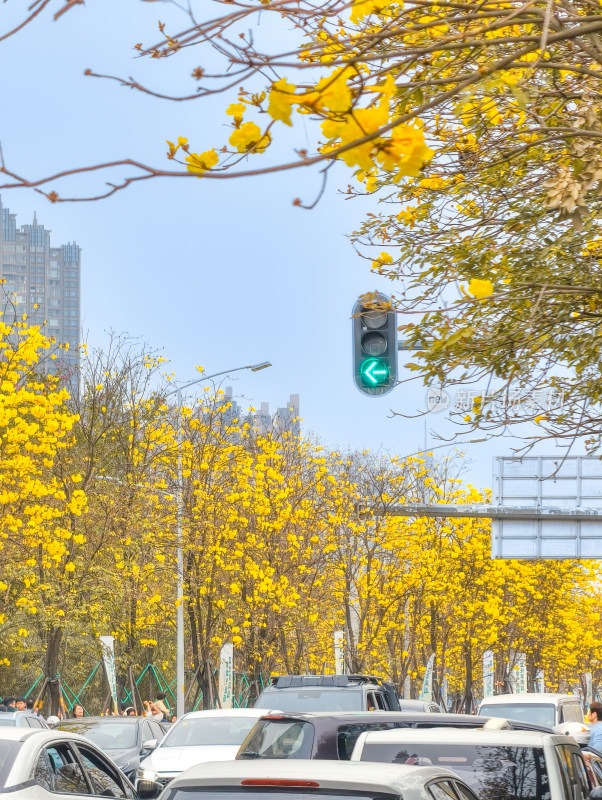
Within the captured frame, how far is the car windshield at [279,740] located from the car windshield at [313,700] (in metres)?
3.73

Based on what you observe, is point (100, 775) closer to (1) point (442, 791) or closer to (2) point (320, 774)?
(1) point (442, 791)

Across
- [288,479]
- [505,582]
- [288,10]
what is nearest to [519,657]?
[505,582]

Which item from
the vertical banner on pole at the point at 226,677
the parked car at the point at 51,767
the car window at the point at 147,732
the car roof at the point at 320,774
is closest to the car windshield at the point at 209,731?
the car window at the point at 147,732

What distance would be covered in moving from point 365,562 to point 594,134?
34.1 metres

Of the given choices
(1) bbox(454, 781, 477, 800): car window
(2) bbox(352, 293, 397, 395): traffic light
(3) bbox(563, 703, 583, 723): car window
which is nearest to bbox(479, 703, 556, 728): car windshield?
(3) bbox(563, 703, 583, 723): car window

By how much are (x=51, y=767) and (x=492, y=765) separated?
10.1ft

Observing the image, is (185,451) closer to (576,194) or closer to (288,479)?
(288,479)

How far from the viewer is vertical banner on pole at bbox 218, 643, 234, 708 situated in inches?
1110

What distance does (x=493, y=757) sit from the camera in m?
7.16

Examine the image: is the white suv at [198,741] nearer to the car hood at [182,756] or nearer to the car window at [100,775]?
the car hood at [182,756]

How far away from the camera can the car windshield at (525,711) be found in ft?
66.0

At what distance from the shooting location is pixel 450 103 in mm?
9336

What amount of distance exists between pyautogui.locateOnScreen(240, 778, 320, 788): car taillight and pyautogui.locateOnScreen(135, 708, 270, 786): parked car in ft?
28.6

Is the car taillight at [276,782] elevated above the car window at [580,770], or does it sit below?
above
